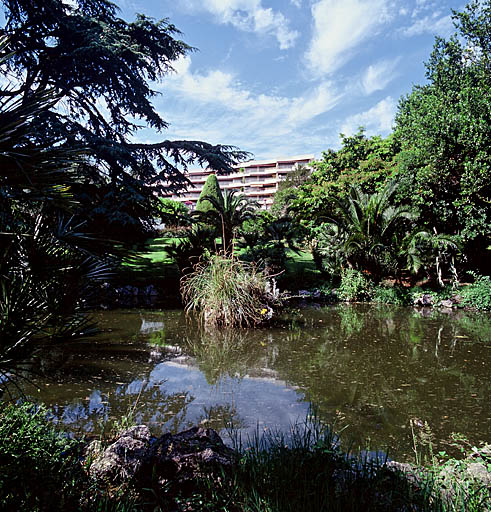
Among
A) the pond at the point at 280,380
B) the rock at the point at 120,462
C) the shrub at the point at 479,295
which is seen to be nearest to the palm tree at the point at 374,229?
the shrub at the point at 479,295

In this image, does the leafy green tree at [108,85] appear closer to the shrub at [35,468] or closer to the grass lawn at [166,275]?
the grass lawn at [166,275]

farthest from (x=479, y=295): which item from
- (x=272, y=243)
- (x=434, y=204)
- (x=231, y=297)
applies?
(x=231, y=297)

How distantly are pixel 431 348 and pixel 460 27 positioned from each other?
15.5m

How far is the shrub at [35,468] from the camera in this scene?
167cm

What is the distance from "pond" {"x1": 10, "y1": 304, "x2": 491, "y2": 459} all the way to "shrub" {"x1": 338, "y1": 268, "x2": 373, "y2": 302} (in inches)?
153

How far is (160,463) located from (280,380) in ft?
8.60

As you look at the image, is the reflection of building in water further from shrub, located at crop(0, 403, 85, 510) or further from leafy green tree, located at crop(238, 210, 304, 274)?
shrub, located at crop(0, 403, 85, 510)

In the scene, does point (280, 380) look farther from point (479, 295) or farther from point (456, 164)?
point (456, 164)

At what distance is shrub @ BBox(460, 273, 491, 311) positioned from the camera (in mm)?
10273

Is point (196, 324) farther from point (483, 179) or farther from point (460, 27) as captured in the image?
point (460, 27)

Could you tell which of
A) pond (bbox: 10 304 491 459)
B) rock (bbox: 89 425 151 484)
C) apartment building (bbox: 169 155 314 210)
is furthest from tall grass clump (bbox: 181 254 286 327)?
apartment building (bbox: 169 155 314 210)

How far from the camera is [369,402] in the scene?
3.89m

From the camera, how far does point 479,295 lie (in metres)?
10.5

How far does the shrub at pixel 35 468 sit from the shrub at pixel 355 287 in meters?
10.5
